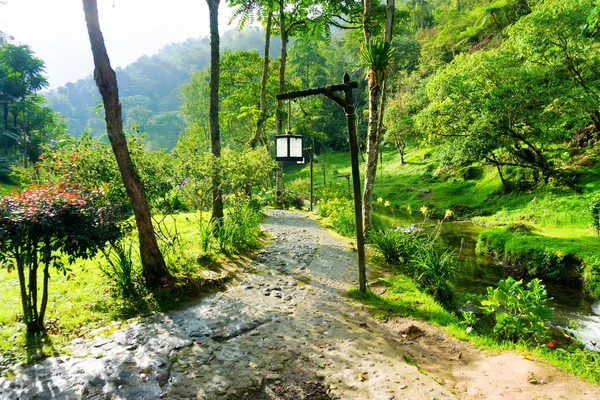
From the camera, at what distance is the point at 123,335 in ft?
13.8

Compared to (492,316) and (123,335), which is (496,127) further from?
(123,335)

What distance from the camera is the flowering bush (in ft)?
12.0

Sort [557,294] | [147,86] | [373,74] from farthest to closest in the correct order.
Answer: [147,86] < [557,294] < [373,74]

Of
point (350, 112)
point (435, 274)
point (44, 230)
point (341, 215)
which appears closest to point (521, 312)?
point (435, 274)

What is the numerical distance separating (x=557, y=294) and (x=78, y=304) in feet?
32.3

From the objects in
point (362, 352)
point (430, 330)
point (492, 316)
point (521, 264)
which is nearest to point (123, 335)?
point (362, 352)

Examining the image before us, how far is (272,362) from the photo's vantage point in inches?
146

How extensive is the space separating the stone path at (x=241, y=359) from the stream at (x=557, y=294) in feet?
11.9

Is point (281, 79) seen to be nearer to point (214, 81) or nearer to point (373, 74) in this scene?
point (214, 81)

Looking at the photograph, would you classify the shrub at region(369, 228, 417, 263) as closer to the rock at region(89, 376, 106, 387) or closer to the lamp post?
the lamp post

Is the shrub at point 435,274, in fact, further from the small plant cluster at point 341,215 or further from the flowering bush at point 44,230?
the flowering bush at point 44,230

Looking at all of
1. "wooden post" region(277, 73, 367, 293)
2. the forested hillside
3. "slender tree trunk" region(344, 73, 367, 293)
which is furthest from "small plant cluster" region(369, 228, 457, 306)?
the forested hillside

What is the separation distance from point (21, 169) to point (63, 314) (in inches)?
183

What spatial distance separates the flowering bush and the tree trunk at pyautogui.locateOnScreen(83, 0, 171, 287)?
637 mm
